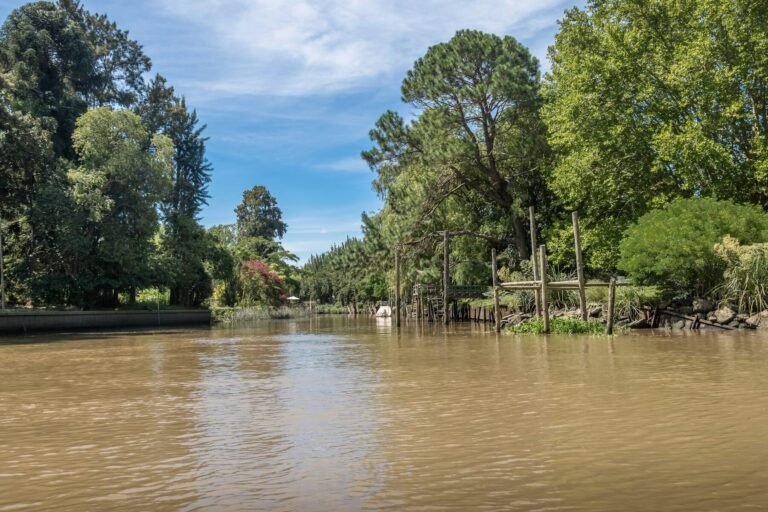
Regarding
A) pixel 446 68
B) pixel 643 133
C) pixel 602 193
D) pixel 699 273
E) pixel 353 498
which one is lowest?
pixel 353 498

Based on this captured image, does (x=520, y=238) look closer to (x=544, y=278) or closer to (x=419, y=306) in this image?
(x=419, y=306)

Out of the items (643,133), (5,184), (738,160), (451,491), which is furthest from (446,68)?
(451,491)

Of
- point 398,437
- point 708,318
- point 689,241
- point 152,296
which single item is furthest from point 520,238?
point 152,296

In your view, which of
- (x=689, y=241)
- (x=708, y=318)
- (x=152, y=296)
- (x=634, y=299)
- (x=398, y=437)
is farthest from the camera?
(x=152, y=296)

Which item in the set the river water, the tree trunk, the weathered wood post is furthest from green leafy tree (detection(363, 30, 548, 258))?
the river water

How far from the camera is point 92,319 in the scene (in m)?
34.2

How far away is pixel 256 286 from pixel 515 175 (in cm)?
3176

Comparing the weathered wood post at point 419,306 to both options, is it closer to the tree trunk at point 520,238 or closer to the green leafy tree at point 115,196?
the tree trunk at point 520,238

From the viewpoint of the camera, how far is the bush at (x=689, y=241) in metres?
21.7

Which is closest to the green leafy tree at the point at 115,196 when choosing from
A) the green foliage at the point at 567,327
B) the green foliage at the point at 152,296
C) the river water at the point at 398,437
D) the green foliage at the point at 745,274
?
the green foliage at the point at 152,296

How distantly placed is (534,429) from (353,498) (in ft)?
8.69

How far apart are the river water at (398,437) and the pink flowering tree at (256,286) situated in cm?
4475

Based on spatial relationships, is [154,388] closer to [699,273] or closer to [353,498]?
[353,498]

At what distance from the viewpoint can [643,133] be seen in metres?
27.0
